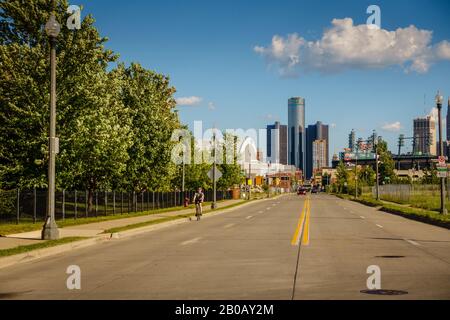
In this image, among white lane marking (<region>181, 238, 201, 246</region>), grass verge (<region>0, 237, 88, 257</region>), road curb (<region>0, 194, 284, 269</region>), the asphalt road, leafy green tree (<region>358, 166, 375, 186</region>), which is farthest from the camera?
leafy green tree (<region>358, 166, 375, 186</region>)

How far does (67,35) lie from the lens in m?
36.2

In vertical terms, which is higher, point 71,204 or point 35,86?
point 35,86

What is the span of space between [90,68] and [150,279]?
93.7ft

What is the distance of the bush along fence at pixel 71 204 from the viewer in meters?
29.0

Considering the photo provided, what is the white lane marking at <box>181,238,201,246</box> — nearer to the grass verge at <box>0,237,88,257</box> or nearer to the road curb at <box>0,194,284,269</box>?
the road curb at <box>0,194,284,269</box>

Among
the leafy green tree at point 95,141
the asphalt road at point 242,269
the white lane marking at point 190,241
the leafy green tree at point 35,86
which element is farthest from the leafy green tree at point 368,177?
the asphalt road at point 242,269

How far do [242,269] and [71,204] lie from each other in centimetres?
2432

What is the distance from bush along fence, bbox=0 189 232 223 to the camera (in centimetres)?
2902

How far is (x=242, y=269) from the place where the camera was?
12539 millimetres

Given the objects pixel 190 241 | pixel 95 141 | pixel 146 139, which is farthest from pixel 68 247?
pixel 146 139

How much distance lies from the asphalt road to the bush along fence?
10.8 m

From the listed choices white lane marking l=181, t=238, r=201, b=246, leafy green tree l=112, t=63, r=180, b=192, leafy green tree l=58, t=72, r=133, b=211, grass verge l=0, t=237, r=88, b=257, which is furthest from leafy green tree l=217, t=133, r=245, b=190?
grass verge l=0, t=237, r=88, b=257

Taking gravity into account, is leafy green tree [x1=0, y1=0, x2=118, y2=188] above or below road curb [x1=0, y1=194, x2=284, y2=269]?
above

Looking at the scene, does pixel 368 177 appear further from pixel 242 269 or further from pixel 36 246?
pixel 242 269
